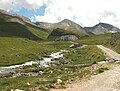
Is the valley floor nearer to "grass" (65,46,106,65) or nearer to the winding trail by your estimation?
the winding trail

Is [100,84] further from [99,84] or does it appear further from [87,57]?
[87,57]

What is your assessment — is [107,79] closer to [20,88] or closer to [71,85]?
[71,85]

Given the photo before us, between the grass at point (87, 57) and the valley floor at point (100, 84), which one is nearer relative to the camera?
the valley floor at point (100, 84)

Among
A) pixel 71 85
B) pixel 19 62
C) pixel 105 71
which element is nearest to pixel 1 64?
pixel 19 62

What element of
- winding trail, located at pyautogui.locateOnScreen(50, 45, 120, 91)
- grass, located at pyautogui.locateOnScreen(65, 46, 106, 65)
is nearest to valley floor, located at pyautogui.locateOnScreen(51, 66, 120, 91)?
winding trail, located at pyautogui.locateOnScreen(50, 45, 120, 91)

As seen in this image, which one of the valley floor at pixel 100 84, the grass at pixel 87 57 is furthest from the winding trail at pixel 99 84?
the grass at pixel 87 57

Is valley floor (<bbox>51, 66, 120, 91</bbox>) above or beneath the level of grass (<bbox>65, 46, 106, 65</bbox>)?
above

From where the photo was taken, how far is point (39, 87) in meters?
36.7

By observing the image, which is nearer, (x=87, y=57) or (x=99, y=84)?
(x=99, y=84)

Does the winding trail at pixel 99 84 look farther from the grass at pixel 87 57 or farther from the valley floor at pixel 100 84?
the grass at pixel 87 57

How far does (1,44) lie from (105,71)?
10023 centimetres

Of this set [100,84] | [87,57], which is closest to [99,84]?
[100,84]

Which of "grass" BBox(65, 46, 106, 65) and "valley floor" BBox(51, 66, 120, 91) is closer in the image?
"valley floor" BBox(51, 66, 120, 91)

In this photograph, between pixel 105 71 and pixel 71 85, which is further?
pixel 105 71
